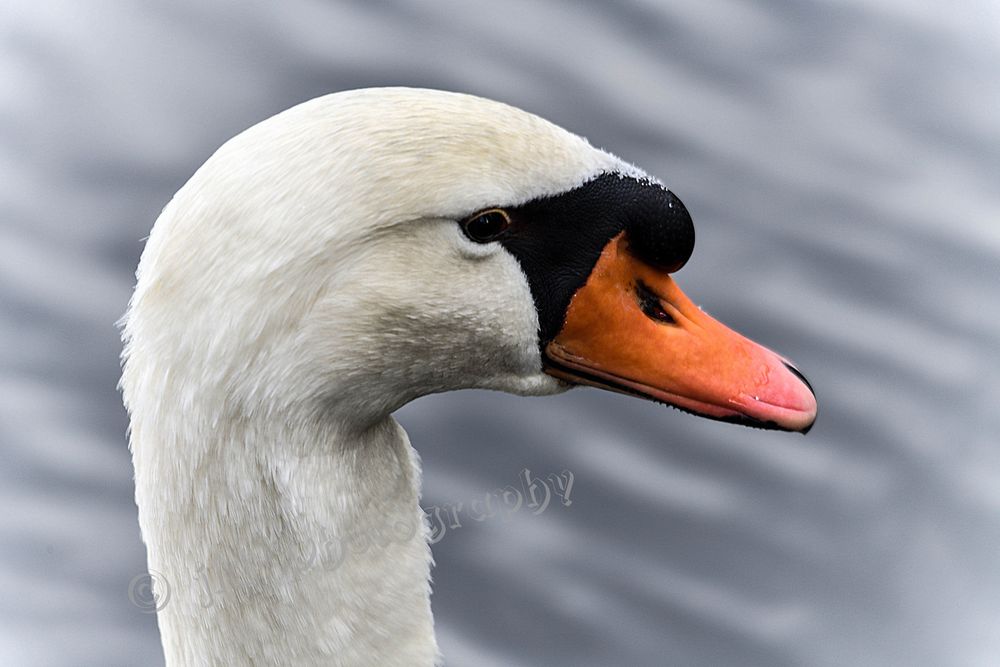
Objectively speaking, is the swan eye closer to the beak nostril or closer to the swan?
the swan

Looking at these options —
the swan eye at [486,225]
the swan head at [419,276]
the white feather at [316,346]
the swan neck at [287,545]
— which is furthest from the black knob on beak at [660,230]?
the swan neck at [287,545]

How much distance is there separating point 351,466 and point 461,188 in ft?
1.97

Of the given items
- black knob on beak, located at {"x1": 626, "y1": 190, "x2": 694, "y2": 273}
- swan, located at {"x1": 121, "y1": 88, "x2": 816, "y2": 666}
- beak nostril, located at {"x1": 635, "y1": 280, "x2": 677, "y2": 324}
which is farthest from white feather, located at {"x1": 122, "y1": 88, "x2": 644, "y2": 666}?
beak nostril, located at {"x1": 635, "y1": 280, "x2": 677, "y2": 324}

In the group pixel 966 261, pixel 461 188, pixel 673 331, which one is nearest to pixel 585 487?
pixel 966 261

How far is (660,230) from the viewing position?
110 inches

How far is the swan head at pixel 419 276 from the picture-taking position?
8.02ft

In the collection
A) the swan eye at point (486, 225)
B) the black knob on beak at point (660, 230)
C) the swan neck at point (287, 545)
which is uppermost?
the black knob on beak at point (660, 230)

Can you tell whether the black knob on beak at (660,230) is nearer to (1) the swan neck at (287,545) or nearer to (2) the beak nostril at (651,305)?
(2) the beak nostril at (651,305)

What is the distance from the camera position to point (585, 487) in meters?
5.59

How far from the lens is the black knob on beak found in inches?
110

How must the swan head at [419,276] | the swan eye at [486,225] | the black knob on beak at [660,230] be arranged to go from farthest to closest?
the black knob on beak at [660,230]
the swan eye at [486,225]
the swan head at [419,276]

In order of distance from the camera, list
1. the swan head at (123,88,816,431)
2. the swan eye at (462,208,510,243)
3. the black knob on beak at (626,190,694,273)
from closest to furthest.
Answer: the swan head at (123,88,816,431) → the swan eye at (462,208,510,243) → the black knob on beak at (626,190,694,273)

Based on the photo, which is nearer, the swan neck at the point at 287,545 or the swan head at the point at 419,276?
the swan head at the point at 419,276

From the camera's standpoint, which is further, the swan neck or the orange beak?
the orange beak
